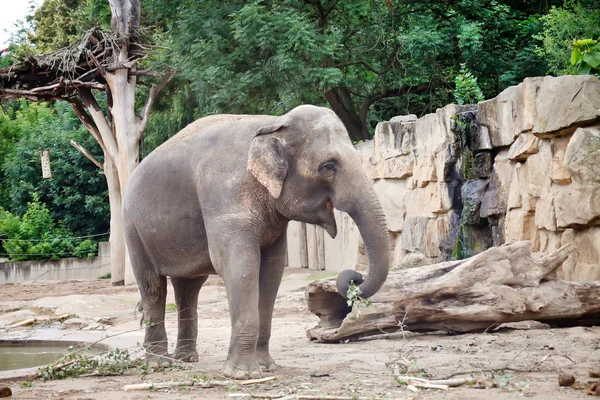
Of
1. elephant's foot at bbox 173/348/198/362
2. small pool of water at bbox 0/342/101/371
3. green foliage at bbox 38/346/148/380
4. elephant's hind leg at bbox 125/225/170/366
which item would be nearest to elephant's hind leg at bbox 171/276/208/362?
elephant's foot at bbox 173/348/198/362

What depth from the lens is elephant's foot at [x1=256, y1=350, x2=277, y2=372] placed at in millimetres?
6816

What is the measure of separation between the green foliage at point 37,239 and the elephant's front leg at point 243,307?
18.8 meters

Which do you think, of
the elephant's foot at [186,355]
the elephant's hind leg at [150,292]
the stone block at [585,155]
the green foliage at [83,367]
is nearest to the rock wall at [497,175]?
the stone block at [585,155]

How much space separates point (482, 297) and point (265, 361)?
231cm

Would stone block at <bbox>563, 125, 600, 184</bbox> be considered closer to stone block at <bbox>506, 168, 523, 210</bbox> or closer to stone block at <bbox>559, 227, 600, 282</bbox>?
stone block at <bbox>559, 227, 600, 282</bbox>

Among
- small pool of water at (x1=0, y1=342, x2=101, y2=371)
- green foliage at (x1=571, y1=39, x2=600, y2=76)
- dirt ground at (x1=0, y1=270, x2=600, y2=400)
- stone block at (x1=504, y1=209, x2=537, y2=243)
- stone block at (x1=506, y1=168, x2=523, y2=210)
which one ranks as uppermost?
green foliage at (x1=571, y1=39, x2=600, y2=76)

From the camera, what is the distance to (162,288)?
306 inches

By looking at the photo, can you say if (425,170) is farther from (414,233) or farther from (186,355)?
(186,355)

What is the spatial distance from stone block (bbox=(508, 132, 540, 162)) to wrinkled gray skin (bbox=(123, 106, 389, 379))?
4589 millimetres

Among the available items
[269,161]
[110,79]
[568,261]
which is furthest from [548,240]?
[110,79]

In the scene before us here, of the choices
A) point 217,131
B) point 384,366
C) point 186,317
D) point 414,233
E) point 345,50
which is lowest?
point 384,366

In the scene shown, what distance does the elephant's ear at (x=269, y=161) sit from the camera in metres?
6.36

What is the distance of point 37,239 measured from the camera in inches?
965

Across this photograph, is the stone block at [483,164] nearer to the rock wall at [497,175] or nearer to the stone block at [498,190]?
the rock wall at [497,175]
